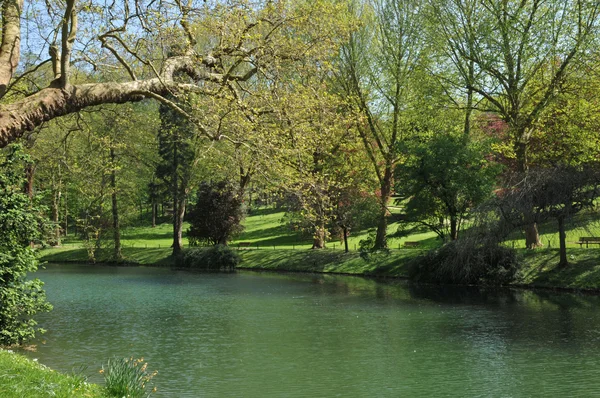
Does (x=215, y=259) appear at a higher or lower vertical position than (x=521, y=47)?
lower

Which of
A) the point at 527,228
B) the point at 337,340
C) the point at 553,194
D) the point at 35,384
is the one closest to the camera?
the point at 35,384

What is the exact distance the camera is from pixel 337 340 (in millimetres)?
19000

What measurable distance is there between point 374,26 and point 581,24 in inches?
551

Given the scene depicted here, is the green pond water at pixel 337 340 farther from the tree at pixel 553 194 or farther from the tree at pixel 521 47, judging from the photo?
the tree at pixel 521 47

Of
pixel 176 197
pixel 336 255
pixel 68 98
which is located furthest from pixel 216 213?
pixel 68 98

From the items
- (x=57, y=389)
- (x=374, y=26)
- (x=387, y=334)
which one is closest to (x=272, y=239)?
(x=374, y=26)

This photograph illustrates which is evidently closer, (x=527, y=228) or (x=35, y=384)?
(x=35, y=384)

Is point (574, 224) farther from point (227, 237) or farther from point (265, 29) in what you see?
point (227, 237)

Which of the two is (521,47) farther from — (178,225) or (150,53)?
(178,225)

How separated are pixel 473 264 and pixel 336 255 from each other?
12.8m

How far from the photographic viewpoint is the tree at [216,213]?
48.2m

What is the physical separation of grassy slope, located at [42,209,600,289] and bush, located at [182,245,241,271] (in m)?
1.00

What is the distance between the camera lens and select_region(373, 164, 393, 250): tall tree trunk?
4084 centimetres

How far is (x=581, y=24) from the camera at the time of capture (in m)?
32.2
